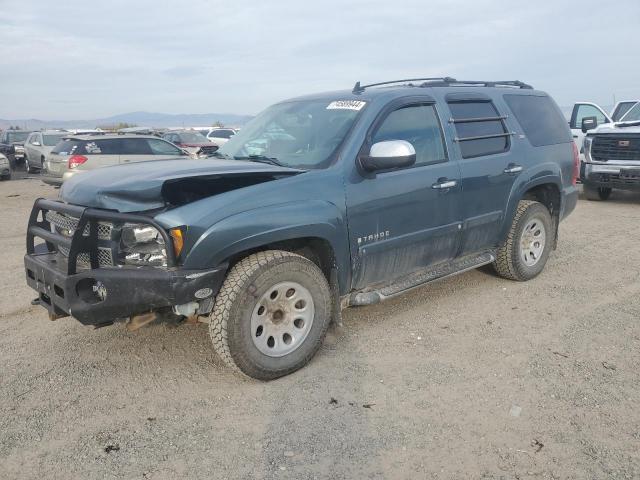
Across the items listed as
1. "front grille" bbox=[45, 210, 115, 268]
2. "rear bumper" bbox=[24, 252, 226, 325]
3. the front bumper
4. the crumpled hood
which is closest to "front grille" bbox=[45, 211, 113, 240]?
"front grille" bbox=[45, 210, 115, 268]

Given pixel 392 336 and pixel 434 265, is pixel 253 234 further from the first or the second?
pixel 434 265

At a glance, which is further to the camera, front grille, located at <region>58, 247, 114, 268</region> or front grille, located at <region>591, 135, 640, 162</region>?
front grille, located at <region>591, 135, 640, 162</region>

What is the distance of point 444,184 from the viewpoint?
4344 millimetres

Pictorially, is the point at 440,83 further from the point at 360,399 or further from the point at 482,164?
the point at 360,399

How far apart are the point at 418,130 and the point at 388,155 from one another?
82 cm

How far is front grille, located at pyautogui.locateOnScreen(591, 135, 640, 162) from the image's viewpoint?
1004 centimetres

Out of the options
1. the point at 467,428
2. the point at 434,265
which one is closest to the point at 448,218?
the point at 434,265

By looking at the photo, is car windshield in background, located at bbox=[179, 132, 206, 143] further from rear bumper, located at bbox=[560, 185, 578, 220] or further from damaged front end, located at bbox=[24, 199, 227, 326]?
damaged front end, located at bbox=[24, 199, 227, 326]

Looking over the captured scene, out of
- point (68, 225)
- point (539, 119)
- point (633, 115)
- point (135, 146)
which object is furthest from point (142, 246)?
point (633, 115)

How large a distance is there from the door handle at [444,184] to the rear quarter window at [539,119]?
4.55 feet

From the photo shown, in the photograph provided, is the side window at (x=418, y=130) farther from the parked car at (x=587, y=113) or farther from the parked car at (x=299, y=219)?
the parked car at (x=587, y=113)

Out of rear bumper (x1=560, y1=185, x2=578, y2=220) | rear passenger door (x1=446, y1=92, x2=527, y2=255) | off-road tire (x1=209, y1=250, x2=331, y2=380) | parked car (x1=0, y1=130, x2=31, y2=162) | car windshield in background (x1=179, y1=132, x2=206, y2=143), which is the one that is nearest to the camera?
off-road tire (x1=209, y1=250, x2=331, y2=380)

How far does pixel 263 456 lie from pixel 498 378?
1.66 m

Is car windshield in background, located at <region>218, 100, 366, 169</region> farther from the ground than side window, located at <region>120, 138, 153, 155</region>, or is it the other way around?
car windshield in background, located at <region>218, 100, 366, 169</region>
